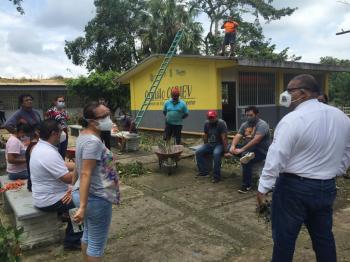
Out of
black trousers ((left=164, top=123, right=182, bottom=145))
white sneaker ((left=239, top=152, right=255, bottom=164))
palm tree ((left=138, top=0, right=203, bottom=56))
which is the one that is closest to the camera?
white sneaker ((left=239, top=152, right=255, bottom=164))

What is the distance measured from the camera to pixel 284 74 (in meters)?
14.9

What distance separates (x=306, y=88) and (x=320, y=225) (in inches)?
42.8

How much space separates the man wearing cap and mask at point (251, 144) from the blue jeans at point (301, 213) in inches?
132

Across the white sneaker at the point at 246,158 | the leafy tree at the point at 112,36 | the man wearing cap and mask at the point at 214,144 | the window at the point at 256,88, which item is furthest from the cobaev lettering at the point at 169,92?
the leafy tree at the point at 112,36

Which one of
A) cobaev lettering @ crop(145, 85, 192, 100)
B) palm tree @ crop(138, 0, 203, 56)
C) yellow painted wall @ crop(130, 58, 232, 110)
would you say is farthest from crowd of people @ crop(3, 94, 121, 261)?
palm tree @ crop(138, 0, 203, 56)

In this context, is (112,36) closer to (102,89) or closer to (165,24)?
(165,24)

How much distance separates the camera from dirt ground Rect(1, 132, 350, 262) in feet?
13.8

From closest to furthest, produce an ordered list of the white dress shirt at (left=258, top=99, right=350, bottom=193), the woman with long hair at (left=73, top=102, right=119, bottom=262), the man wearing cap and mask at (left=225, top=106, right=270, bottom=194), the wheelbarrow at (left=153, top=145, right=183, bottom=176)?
1. the white dress shirt at (left=258, top=99, right=350, bottom=193)
2. the woman with long hair at (left=73, top=102, right=119, bottom=262)
3. the man wearing cap and mask at (left=225, top=106, right=270, bottom=194)
4. the wheelbarrow at (left=153, top=145, right=183, bottom=176)

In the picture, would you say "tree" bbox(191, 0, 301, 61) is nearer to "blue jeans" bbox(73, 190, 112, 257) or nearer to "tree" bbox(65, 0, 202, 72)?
"tree" bbox(65, 0, 202, 72)

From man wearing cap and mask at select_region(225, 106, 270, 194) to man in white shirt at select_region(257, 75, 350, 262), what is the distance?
3370 millimetres

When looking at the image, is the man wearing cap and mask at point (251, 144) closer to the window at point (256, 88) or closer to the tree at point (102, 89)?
the window at point (256, 88)

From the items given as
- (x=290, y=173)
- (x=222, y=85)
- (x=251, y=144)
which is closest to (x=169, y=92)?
(x=222, y=85)

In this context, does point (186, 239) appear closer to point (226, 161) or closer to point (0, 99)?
point (226, 161)

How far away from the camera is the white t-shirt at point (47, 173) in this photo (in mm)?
4133
